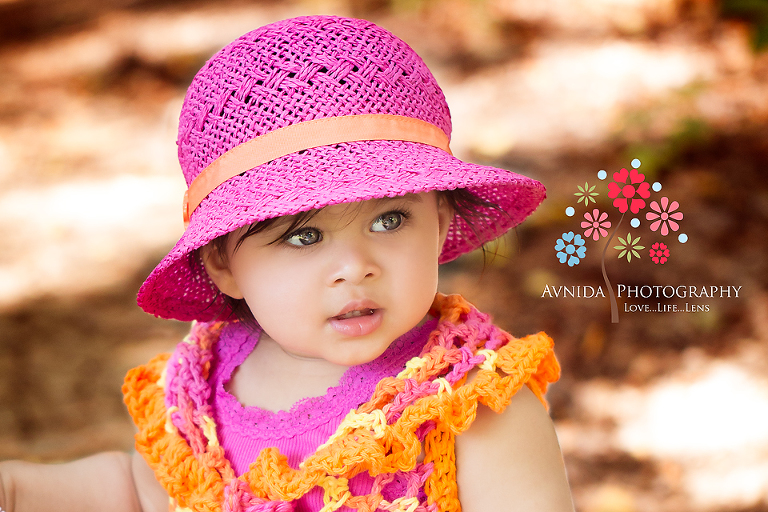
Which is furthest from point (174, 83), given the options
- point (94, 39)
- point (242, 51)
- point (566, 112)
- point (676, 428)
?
point (676, 428)

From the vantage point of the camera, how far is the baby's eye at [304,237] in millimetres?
810

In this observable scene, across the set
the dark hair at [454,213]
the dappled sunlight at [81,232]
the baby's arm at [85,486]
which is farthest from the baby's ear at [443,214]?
the dappled sunlight at [81,232]

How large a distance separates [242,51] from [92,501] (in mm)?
661

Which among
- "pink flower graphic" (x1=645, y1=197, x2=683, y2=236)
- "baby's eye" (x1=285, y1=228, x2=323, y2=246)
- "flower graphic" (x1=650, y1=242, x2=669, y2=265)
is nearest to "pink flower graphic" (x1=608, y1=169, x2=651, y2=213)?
"pink flower graphic" (x1=645, y1=197, x2=683, y2=236)

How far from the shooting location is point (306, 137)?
80cm

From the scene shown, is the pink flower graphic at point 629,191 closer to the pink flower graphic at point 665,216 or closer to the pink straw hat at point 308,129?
the pink flower graphic at point 665,216

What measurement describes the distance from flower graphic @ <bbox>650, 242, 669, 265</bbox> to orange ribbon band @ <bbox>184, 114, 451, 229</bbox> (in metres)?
1.23

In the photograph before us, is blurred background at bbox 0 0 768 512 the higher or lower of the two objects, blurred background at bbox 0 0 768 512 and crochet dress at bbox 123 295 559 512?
the higher

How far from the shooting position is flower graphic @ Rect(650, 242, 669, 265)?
6.11ft

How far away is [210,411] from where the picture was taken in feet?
3.11

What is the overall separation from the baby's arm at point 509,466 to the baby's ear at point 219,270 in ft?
1.20

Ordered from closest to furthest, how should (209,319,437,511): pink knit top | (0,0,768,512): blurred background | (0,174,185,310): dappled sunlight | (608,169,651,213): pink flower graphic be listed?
(209,319,437,511): pink knit top, (608,169,651,213): pink flower graphic, (0,0,768,512): blurred background, (0,174,185,310): dappled sunlight

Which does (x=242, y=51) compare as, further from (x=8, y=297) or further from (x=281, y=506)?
(x=8, y=297)

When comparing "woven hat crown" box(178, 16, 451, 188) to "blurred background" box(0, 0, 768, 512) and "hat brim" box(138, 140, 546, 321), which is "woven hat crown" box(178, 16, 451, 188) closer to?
"hat brim" box(138, 140, 546, 321)
